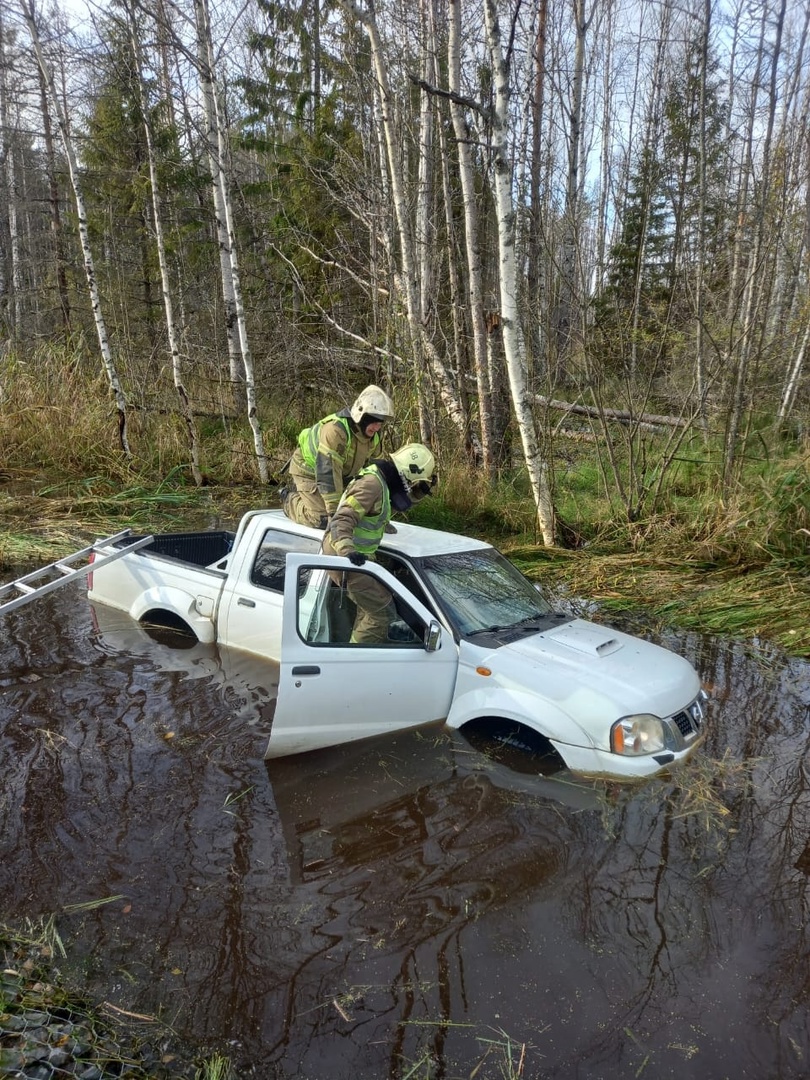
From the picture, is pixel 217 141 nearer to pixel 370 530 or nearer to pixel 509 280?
pixel 509 280

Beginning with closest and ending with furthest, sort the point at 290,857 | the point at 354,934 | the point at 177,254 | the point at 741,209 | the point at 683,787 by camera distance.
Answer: the point at 354,934 < the point at 290,857 < the point at 683,787 < the point at 741,209 < the point at 177,254

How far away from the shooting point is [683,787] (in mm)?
4516

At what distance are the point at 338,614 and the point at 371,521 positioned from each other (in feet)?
2.44

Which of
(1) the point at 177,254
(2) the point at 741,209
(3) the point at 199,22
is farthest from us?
(1) the point at 177,254

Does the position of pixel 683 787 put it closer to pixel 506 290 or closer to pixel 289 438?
pixel 506 290

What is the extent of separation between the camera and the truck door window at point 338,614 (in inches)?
187

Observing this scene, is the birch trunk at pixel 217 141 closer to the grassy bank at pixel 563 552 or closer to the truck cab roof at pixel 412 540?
the grassy bank at pixel 563 552

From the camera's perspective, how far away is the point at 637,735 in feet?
13.8

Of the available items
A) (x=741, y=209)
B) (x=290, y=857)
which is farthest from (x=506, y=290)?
(x=290, y=857)

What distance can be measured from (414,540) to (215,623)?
191 cm

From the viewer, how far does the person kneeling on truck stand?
4.91 metres

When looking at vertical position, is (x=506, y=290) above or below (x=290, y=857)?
above

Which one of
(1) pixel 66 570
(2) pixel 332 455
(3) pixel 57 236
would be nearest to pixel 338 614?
(2) pixel 332 455

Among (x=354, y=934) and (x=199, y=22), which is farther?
(x=199, y=22)
